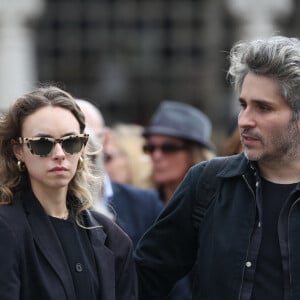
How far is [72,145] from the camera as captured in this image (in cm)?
371

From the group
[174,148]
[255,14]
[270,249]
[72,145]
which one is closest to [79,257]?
[72,145]

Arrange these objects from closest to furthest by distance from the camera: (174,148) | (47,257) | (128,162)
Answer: (47,257) < (174,148) < (128,162)

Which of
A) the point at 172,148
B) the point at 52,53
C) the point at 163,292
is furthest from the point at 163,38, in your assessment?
the point at 163,292

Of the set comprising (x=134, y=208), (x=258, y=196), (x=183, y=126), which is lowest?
(x=134, y=208)

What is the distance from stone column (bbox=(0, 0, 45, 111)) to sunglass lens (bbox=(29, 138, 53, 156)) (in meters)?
14.0

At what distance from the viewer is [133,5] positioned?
63.8ft

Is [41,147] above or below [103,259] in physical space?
above

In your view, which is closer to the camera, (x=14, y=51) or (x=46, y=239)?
(x=46, y=239)

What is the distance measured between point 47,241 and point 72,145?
1.11ft

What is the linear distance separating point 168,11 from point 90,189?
15717mm

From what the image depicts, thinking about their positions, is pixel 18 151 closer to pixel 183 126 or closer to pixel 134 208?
pixel 134 208

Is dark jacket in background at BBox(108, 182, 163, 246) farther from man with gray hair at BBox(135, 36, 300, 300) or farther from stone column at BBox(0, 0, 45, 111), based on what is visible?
stone column at BBox(0, 0, 45, 111)

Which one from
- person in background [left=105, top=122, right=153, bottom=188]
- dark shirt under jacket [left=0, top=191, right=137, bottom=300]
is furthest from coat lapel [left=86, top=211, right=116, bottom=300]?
person in background [left=105, top=122, right=153, bottom=188]

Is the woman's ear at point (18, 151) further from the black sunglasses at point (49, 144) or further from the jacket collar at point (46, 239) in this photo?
the jacket collar at point (46, 239)
